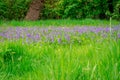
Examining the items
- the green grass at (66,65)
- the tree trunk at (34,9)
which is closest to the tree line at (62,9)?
the tree trunk at (34,9)

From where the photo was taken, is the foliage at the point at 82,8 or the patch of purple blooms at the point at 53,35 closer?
the patch of purple blooms at the point at 53,35

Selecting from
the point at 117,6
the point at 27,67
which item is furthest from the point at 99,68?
the point at 117,6

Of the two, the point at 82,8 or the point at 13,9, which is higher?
the point at 82,8

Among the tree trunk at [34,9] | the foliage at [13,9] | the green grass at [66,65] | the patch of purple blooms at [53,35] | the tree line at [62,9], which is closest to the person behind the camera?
Result: the green grass at [66,65]

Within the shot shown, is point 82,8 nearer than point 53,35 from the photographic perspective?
No

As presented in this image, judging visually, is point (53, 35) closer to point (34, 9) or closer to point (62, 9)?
point (34, 9)

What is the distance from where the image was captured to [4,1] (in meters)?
20.8

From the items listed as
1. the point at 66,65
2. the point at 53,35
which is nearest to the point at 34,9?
the point at 53,35

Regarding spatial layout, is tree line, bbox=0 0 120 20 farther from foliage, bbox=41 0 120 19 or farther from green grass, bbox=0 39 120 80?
green grass, bbox=0 39 120 80

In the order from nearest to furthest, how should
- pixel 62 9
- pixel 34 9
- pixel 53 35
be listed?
1. pixel 53 35
2. pixel 34 9
3. pixel 62 9

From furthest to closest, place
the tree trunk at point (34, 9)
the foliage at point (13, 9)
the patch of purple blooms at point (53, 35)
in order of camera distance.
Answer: the foliage at point (13, 9), the tree trunk at point (34, 9), the patch of purple blooms at point (53, 35)

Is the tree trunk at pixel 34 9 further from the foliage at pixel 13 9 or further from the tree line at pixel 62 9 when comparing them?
the foliage at pixel 13 9

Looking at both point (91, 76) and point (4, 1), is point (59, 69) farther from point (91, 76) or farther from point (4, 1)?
point (4, 1)

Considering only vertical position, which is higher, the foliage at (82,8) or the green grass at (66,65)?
the green grass at (66,65)
